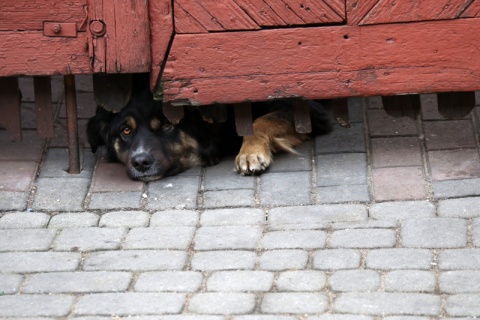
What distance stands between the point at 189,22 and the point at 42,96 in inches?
39.9

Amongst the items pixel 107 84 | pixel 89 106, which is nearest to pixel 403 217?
pixel 107 84

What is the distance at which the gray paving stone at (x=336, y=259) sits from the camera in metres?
4.46

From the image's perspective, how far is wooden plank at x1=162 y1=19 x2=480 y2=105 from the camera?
5.43m

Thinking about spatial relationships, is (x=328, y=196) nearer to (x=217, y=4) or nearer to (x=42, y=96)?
(x=217, y=4)

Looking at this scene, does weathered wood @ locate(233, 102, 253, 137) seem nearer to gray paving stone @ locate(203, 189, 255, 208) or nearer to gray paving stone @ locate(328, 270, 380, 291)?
gray paving stone @ locate(203, 189, 255, 208)

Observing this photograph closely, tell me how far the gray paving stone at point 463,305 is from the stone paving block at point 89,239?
5.50ft

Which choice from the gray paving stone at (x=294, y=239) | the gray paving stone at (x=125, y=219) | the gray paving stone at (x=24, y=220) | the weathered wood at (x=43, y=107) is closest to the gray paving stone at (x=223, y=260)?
the gray paving stone at (x=294, y=239)

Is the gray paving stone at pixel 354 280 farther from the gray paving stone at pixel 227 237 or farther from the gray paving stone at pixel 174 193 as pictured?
the gray paving stone at pixel 174 193

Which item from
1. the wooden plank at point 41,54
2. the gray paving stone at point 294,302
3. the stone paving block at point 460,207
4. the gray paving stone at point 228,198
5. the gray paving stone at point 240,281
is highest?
the wooden plank at point 41,54

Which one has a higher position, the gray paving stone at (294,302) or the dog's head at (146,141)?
the dog's head at (146,141)

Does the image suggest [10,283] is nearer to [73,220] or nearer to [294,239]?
[73,220]

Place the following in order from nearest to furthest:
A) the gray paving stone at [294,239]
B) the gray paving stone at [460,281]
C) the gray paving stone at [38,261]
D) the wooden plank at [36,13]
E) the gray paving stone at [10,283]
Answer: the gray paving stone at [460,281]
the gray paving stone at [10,283]
the gray paving stone at [38,261]
the gray paving stone at [294,239]
the wooden plank at [36,13]

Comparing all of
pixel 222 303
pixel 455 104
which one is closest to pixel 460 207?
pixel 455 104

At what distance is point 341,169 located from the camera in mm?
5578
